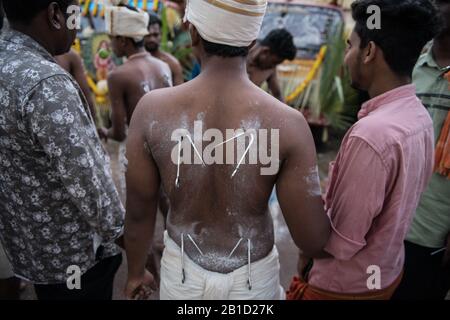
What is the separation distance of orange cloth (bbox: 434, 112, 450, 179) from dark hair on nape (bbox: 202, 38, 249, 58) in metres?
1.19

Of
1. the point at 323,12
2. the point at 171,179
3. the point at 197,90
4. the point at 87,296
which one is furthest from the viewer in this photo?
the point at 323,12

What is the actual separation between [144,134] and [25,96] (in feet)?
1.52

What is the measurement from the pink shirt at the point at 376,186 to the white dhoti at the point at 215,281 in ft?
0.81

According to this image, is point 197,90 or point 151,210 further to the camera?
point 151,210

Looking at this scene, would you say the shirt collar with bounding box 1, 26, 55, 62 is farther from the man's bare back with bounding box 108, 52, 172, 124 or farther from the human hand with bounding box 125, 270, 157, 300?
the man's bare back with bounding box 108, 52, 172, 124

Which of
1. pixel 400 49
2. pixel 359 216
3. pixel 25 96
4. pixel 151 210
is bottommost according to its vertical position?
pixel 151 210

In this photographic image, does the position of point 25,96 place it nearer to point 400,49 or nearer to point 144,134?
point 144,134

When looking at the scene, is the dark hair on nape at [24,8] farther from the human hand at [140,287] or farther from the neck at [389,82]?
the neck at [389,82]

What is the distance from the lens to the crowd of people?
1379 mm

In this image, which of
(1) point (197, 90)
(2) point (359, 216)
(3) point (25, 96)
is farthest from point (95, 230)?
(2) point (359, 216)

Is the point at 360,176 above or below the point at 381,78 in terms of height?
below

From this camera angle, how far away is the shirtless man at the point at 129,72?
313 cm

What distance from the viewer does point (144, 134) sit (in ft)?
4.81

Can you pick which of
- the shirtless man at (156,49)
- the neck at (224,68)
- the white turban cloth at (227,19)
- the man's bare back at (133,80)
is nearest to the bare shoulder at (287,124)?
the neck at (224,68)
